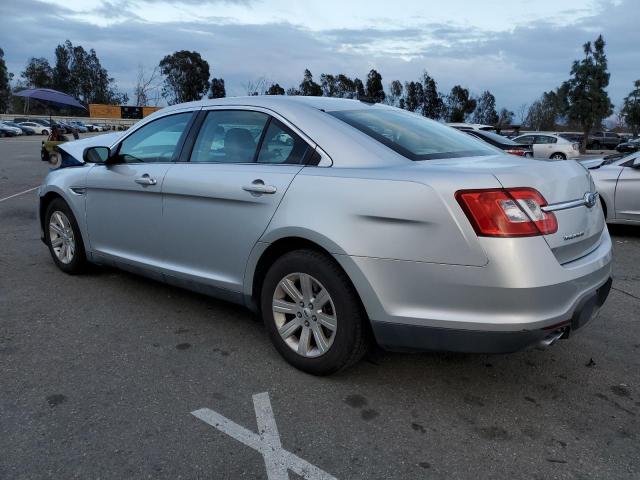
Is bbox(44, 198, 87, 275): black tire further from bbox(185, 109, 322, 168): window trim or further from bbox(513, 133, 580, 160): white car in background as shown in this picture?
bbox(513, 133, 580, 160): white car in background

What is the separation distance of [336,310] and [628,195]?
20.3 feet

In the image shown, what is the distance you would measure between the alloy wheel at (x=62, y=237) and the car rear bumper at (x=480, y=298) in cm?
333

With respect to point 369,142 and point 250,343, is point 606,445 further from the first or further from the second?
point 250,343

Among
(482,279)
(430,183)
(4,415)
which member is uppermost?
(430,183)

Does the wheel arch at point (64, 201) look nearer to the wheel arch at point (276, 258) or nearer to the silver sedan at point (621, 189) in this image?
the wheel arch at point (276, 258)

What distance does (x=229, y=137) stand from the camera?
12.8ft

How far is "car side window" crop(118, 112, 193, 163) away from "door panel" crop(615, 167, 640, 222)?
20.1 feet

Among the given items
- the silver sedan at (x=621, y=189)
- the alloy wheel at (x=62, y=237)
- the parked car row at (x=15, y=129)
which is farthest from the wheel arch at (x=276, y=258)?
the parked car row at (x=15, y=129)

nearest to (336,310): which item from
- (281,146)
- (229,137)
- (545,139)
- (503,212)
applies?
(503,212)

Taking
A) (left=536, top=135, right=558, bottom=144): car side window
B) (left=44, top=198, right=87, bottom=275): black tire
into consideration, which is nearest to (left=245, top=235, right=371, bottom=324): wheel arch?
(left=44, top=198, right=87, bottom=275): black tire

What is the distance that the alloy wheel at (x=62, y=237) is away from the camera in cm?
527

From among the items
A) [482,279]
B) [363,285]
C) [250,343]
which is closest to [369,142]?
[363,285]

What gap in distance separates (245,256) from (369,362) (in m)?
1.02

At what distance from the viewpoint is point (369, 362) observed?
3.59m
